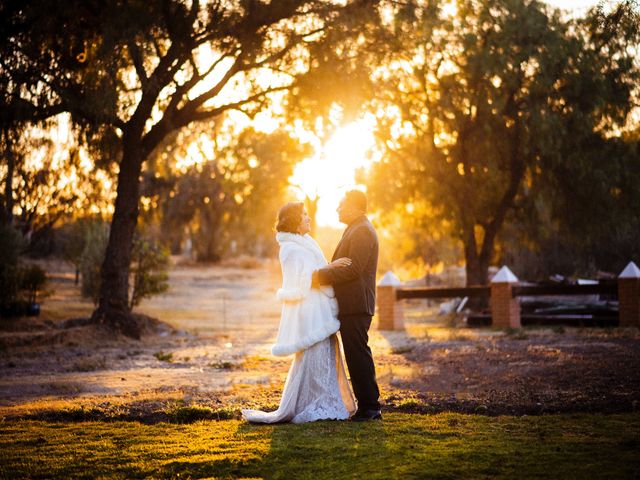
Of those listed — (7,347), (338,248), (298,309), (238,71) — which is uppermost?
(238,71)

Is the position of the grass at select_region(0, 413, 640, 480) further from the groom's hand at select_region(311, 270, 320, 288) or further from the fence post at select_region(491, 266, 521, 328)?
the fence post at select_region(491, 266, 521, 328)

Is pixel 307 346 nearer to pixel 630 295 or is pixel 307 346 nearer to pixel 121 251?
pixel 121 251

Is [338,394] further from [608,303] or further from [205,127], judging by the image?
[205,127]

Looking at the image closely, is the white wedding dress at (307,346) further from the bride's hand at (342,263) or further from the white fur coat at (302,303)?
the bride's hand at (342,263)

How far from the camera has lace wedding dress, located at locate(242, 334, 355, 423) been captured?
292 inches

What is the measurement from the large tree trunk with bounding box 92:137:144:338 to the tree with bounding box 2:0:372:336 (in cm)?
2

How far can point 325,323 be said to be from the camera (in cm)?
757

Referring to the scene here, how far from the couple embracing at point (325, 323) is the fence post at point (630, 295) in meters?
13.0

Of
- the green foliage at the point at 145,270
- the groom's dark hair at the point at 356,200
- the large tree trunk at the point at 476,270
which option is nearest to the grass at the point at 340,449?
the groom's dark hair at the point at 356,200

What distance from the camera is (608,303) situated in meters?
22.6

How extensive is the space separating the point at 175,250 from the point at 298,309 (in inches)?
2822

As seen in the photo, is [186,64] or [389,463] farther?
[186,64]

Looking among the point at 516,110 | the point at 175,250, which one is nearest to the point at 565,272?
the point at 516,110

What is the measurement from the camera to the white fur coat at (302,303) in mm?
7551
